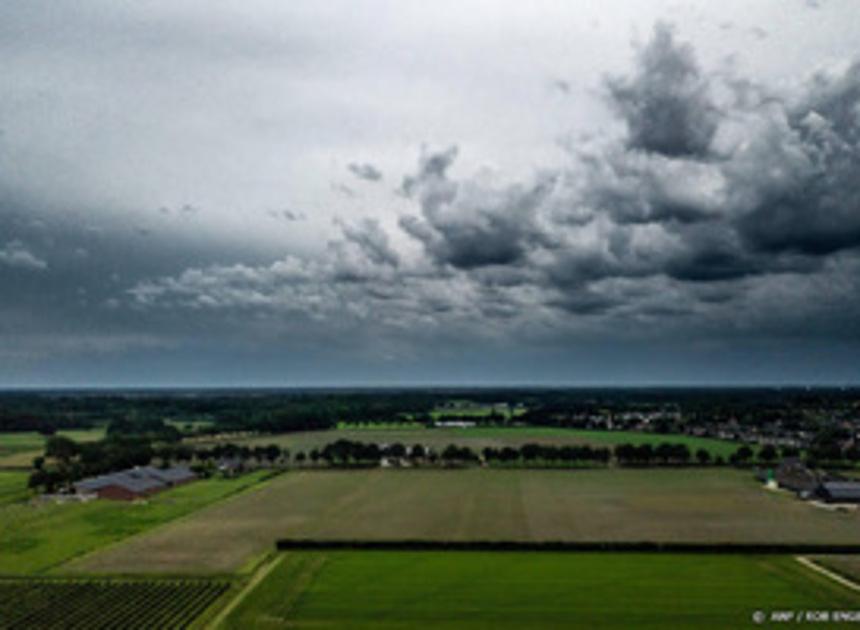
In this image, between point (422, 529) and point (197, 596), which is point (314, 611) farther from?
point (422, 529)

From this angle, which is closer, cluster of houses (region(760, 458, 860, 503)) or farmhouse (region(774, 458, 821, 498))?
cluster of houses (region(760, 458, 860, 503))

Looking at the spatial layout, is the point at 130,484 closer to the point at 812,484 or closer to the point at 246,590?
the point at 246,590

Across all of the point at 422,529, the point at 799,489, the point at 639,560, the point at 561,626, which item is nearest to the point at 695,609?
the point at 561,626

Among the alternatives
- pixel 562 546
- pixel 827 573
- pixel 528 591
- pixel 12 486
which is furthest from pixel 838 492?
pixel 12 486

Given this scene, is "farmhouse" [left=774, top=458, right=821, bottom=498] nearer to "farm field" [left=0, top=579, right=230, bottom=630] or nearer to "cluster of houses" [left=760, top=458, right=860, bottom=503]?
"cluster of houses" [left=760, top=458, right=860, bottom=503]

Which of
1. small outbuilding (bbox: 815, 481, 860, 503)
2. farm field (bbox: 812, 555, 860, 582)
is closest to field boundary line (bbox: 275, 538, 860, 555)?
farm field (bbox: 812, 555, 860, 582)

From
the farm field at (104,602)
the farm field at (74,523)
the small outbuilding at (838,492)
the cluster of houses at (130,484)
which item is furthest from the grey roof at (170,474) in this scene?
the small outbuilding at (838,492)

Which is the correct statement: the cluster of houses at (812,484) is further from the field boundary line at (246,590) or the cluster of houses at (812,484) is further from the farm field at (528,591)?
the field boundary line at (246,590)
